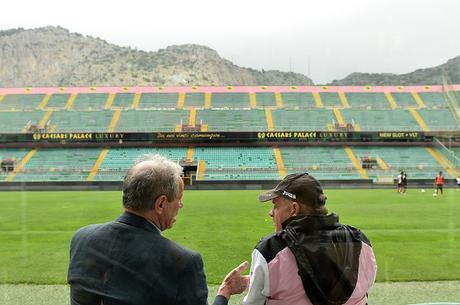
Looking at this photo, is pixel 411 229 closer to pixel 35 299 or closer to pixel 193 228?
pixel 193 228

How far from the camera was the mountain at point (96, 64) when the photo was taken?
351 centimetres

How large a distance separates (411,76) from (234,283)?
7.92ft

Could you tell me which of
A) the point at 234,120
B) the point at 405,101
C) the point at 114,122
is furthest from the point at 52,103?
the point at 405,101

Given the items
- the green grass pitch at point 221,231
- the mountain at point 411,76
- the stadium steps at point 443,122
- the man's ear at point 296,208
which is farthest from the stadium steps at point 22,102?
the man's ear at point 296,208

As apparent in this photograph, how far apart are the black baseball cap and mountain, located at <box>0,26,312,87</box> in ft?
6.88

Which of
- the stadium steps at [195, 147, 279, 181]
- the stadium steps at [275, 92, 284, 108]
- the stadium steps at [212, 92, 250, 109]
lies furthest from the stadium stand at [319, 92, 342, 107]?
the stadium steps at [212, 92, 250, 109]

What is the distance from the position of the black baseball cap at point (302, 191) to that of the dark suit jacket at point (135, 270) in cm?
32

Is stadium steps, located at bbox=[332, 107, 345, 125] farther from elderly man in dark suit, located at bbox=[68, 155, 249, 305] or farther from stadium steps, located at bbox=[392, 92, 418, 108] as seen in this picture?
stadium steps, located at bbox=[392, 92, 418, 108]

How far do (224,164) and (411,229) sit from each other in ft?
10.7

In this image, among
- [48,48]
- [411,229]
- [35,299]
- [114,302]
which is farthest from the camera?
[411,229]

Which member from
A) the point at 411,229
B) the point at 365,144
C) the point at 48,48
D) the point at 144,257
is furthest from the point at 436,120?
the point at 144,257

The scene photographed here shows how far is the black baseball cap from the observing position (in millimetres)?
1230

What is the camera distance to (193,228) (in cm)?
586

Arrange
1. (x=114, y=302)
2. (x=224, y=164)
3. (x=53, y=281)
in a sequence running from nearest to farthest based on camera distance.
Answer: (x=114, y=302), (x=53, y=281), (x=224, y=164)
